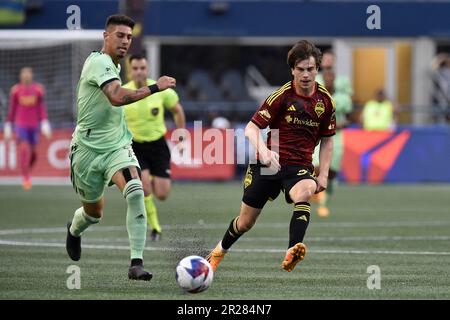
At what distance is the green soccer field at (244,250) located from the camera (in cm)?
1023

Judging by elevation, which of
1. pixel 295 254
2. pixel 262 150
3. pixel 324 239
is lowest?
pixel 324 239

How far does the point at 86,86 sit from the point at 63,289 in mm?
2033

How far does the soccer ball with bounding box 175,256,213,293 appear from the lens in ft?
32.0

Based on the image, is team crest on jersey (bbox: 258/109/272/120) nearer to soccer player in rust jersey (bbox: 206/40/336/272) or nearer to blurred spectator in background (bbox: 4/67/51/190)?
soccer player in rust jersey (bbox: 206/40/336/272)

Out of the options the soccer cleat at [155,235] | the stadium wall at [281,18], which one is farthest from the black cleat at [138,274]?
the stadium wall at [281,18]

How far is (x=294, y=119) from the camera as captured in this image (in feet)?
36.6

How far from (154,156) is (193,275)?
666cm

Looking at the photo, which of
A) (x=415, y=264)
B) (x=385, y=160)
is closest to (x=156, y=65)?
(x=385, y=160)

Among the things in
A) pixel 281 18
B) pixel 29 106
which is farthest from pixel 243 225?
pixel 281 18

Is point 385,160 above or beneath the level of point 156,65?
beneath

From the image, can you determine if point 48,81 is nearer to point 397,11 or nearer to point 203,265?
point 397,11

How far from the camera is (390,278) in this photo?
36.8 feet

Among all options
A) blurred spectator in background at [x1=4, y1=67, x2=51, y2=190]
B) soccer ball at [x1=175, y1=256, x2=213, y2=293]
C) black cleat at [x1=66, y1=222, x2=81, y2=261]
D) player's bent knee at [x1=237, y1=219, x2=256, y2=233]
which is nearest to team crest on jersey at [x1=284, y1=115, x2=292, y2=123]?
player's bent knee at [x1=237, y1=219, x2=256, y2=233]

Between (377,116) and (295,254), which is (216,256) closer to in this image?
(295,254)
